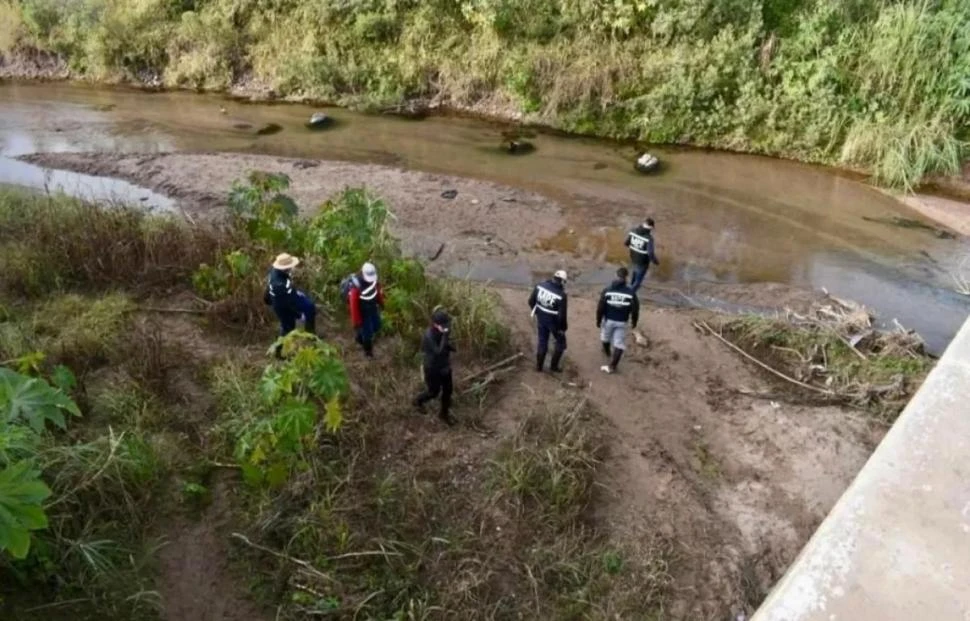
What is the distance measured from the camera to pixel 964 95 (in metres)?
13.5

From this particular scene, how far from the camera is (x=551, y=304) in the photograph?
25.0ft

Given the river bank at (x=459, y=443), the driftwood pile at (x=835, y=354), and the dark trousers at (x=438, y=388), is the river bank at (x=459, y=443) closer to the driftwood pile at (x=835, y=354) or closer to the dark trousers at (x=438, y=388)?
the driftwood pile at (x=835, y=354)

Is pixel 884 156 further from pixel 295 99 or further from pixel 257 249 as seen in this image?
pixel 295 99

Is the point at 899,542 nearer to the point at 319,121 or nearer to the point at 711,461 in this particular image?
the point at 711,461

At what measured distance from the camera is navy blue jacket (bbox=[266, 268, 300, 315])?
24.0 ft

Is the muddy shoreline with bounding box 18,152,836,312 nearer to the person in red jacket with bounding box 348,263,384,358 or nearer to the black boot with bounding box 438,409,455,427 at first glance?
the person in red jacket with bounding box 348,263,384,358

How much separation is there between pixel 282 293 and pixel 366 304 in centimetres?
86

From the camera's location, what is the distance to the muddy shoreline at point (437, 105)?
43.3ft

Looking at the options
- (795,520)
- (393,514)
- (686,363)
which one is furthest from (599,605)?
(686,363)

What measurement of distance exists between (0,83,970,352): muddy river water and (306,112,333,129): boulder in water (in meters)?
0.35

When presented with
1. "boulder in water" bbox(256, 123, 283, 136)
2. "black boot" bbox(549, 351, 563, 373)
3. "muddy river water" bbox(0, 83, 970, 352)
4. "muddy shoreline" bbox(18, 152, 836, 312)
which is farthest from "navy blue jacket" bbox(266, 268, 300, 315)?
"boulder in water" bbox(256, 123, 283, 136)

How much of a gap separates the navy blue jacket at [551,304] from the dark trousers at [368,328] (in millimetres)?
1708

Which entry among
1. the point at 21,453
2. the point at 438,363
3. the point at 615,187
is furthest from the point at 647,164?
the point at 21,453

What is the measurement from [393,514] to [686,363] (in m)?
4.31
